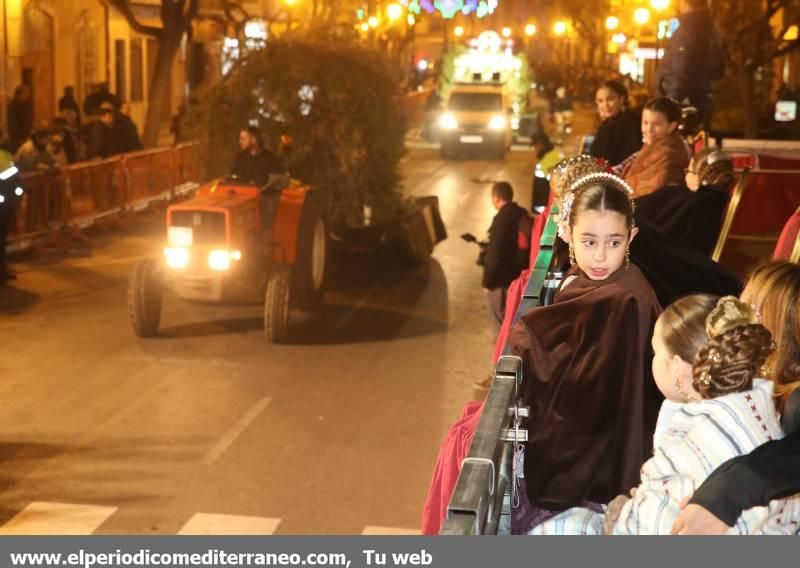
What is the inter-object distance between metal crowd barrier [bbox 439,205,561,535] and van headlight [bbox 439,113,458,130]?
3434 centimetres

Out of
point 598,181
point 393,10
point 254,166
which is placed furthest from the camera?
point 393,10

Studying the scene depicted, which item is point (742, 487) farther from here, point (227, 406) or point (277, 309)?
point (277, 309)

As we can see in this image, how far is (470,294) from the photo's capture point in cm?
1636

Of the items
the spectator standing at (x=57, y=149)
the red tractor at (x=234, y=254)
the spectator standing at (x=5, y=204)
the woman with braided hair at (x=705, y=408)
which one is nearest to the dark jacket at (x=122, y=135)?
the spectator standing at (x=57, y=149)

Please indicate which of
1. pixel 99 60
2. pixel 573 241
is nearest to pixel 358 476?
pixel 573 241

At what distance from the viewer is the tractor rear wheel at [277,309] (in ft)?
42.9

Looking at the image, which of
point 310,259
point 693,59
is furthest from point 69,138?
point 693,59

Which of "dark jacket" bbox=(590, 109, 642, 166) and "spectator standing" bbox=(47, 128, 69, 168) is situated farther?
"spectator standing" bbox=(47, 128, 69, 168)

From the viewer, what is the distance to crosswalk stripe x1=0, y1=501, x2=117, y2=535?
7867mm

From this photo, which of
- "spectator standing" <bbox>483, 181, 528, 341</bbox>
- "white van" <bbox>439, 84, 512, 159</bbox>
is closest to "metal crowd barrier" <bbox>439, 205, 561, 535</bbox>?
"spectator standing" <bbox>483, 181, 528, 341</bbox>

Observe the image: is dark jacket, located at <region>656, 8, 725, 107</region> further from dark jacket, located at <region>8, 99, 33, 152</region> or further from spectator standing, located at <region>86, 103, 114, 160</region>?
dark jacket, located at <region>8, 99, 33, 152</region>

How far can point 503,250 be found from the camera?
11047 millimetres

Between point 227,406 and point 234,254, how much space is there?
113 inches

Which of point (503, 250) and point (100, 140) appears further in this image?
point (100, 140)
